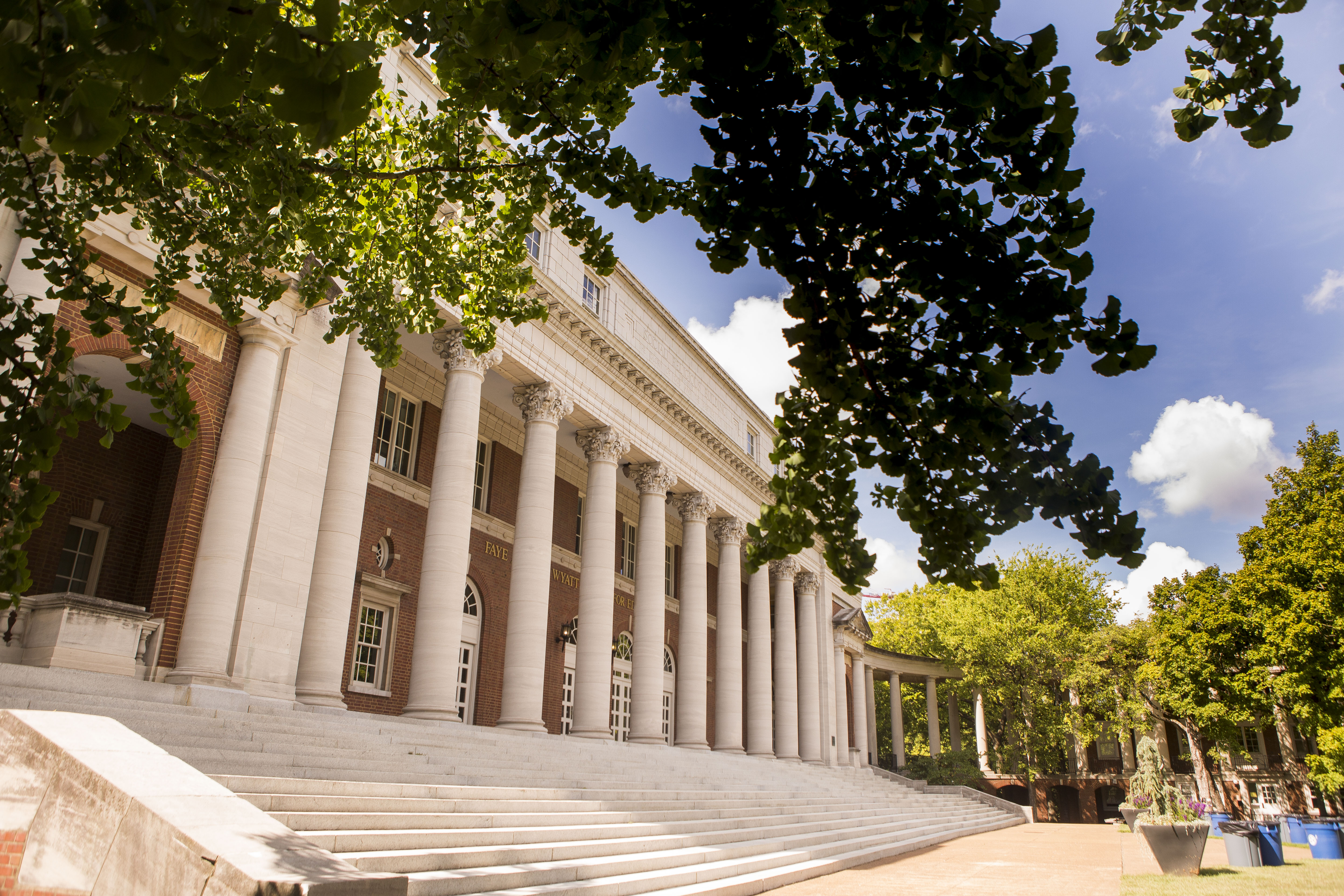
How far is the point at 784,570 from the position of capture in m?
37.4

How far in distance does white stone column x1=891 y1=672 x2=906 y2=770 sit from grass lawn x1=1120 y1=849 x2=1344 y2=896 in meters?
36.7

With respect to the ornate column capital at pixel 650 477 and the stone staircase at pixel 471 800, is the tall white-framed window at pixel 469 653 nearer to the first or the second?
the stone staircase at pixel 471 800

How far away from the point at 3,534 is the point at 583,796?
1176 cm

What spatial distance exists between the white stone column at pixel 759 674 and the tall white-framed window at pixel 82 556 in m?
22.6

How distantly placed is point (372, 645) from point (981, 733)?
44156mm

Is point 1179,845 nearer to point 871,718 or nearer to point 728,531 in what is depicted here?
point 728,531

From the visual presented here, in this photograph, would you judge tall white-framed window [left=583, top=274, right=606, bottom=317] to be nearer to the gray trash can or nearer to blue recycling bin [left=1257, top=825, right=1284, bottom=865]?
the gray trash can

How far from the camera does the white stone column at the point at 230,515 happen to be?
13.8 meters

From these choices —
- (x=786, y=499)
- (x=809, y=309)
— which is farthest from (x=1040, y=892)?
(x=809, y=309)

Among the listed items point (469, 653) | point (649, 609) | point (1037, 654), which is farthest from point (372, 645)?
point (1037, 654)

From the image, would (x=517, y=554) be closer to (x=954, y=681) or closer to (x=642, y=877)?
(x=642, y=877)

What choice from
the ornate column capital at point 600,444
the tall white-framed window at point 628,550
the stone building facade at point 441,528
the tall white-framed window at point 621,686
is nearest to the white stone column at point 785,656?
the stone building facade at point 441,528

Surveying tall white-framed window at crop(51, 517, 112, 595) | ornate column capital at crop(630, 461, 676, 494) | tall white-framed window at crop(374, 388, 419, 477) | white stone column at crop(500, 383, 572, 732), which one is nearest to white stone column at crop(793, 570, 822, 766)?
ornate column capital at crop(630, 461, 676, 494)

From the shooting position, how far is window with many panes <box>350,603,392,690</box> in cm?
2181
